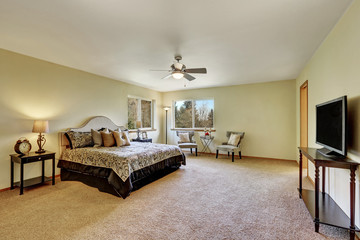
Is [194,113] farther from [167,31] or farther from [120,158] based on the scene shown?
[167,31]

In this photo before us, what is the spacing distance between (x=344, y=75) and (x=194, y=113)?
5.12 meters

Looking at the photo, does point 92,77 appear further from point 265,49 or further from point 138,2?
point 265,49

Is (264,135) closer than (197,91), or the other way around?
(264,135)

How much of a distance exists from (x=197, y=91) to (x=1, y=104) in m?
5.45

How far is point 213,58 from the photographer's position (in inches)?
141

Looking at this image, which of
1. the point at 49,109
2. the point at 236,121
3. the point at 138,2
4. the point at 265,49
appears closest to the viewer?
the point at 138,2

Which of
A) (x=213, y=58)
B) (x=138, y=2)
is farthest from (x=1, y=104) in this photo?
(x=213, y=58)

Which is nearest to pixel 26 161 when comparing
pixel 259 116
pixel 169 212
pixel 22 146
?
pixel 22 146

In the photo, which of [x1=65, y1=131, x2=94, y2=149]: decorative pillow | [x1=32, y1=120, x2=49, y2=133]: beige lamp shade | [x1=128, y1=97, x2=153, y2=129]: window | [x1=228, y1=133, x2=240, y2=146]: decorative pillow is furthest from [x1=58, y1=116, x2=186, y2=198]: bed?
[x1=228, y1=133, x2=240, y2=146]: decorative pillow

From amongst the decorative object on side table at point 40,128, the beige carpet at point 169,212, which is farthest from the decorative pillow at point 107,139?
the decorative object on side table at point 40,128

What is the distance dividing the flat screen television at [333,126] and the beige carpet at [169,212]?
37.3 inches

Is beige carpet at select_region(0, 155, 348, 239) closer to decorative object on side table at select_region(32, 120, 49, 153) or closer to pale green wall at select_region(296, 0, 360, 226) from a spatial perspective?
pale green wall at select_region(296, 0, 360, 226)

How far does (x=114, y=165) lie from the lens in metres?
3.06

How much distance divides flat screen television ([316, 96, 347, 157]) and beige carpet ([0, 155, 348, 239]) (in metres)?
0.95
